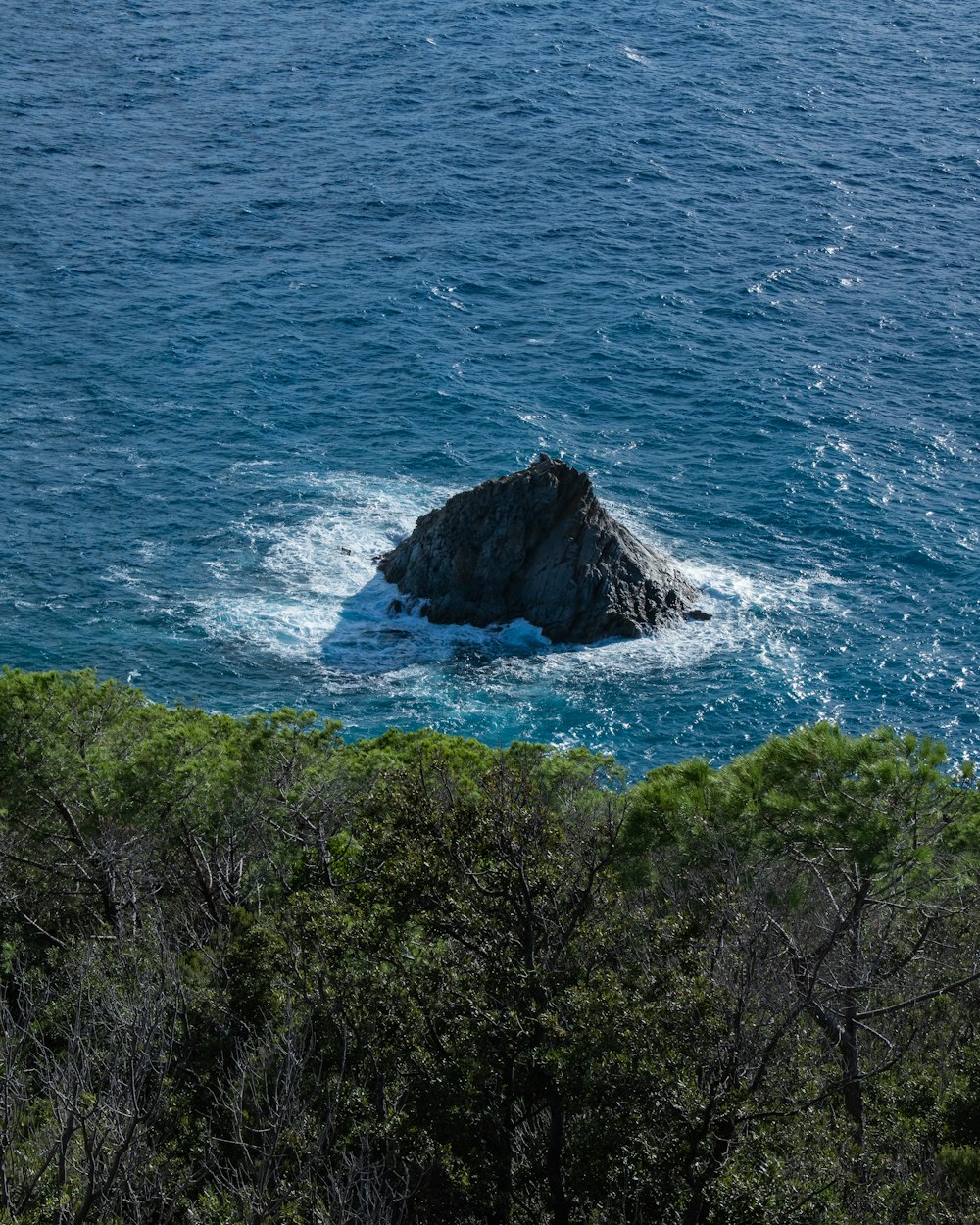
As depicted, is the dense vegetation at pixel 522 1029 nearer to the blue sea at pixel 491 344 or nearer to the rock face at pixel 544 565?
the blue sea at pixel 491 344

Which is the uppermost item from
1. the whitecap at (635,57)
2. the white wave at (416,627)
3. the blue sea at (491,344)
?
the whitecap at (635,57)

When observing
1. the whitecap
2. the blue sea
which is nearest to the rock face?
the blue sea

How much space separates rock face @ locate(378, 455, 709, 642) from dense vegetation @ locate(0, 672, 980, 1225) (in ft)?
140

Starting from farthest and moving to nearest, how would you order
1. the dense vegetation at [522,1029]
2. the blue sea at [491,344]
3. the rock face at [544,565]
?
the rock face at [544,565], the blue sea at [491,344], the dense vegetation at [522,1029]

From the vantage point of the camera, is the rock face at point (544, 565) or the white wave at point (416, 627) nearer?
the white wave at point (416, 627)

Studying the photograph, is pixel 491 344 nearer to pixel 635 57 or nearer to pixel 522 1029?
pixel 635 57

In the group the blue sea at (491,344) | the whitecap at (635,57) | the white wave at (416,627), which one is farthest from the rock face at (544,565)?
the whitecap at (635,57)

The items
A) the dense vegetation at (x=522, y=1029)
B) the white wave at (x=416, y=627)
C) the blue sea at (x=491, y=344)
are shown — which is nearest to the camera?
the dense vegetation at (x=522, y=1029)

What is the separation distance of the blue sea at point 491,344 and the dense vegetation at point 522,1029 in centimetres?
3716

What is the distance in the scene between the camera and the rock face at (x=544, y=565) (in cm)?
7838

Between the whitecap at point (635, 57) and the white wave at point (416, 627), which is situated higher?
the whitecap at point (635, 57)

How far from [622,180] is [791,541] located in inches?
2052

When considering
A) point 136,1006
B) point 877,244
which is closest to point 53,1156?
point 136,1006

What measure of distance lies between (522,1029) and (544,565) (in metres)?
56.3
